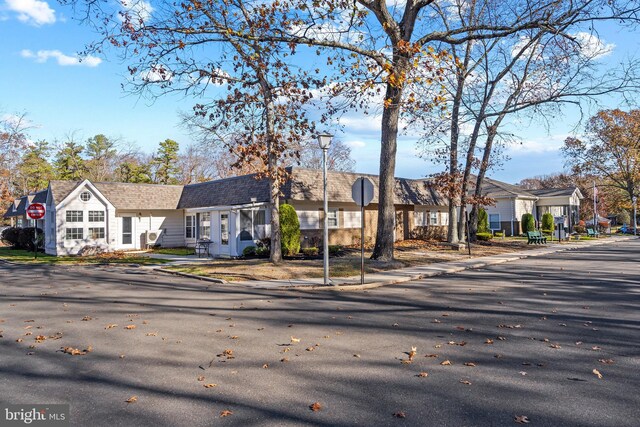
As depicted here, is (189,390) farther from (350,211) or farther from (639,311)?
(350,211)

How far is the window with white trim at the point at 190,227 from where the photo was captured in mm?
31131

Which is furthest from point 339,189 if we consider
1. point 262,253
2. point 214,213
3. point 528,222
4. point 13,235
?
point 13,235

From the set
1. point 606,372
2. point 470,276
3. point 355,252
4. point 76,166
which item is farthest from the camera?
point 76,166

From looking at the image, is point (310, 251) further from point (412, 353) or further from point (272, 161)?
point (412, 353)

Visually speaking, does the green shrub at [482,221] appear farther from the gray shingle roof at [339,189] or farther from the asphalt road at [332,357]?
the asphalt road at [332,357]

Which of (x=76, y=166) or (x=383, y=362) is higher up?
(x=76, y=166)

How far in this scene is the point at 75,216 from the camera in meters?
27.8

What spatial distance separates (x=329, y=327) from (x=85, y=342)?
3.96 metres

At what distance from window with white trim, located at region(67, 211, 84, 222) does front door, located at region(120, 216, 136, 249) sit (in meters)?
2.54

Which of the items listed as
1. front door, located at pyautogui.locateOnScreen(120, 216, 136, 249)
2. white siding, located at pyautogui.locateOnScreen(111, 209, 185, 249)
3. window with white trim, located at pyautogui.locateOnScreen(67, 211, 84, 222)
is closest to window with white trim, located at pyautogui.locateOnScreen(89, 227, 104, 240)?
white siding, located at pyautogui.locateOnScreen(111, 209, 185, 249)

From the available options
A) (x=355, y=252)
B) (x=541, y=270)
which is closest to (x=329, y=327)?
(x=541, y=270)

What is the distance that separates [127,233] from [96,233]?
1.99 metres

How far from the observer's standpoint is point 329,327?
7.99 metres

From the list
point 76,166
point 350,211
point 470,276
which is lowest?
point 470,276
